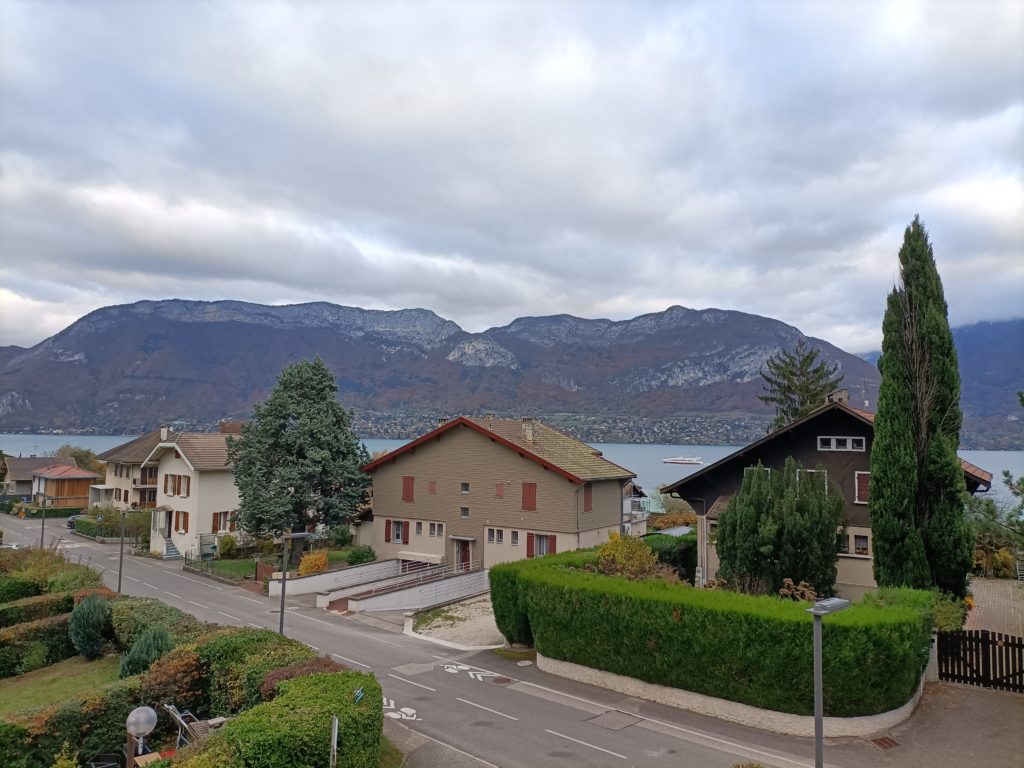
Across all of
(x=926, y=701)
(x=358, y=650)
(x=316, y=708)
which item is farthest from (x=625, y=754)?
(x=358, y=650)

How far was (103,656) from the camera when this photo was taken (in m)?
23.8

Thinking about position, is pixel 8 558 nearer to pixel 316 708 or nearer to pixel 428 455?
pixel 428 455

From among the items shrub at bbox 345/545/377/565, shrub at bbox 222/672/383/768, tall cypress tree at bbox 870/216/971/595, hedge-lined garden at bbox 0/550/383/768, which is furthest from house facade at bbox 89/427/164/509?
tall cypress tree at bbox 870/216/971/595

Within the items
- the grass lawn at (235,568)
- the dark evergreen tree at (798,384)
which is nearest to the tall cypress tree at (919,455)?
the dark evergreen tree at (798,384)

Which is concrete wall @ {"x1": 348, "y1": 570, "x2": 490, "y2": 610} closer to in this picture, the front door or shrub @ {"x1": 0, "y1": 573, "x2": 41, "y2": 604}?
the front door

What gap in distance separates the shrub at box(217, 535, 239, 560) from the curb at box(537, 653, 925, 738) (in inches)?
1309

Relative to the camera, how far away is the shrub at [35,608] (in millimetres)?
26391

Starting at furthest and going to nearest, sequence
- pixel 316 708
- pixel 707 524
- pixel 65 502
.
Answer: pixel 65 502, pixel 707 524, pixel 316 708

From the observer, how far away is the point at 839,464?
89.3 feet

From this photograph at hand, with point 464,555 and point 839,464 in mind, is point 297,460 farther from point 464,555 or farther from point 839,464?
point 839,464

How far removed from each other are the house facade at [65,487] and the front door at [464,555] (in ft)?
194

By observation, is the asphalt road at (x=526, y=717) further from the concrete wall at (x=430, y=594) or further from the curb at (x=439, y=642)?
the concrete wall at (x=430, y=594)

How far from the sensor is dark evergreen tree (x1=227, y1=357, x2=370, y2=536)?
39.6 m

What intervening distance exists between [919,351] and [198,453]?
46824 millimetres
